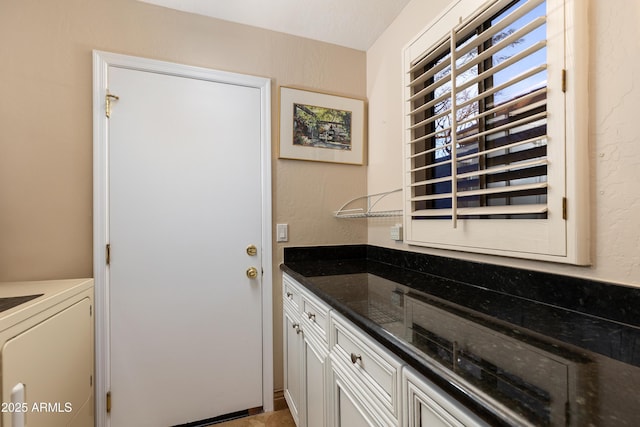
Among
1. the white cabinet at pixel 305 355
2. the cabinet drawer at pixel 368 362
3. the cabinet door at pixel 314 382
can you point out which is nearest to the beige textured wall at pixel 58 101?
the white cabinet at pixel 305 355

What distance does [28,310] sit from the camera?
3.23ft

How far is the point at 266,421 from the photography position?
170 cm

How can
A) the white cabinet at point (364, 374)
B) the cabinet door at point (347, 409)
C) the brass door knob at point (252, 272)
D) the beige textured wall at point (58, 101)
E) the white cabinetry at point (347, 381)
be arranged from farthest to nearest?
the brass door knob at point (252, 272)
the beige textured wall at point (58, 101)
the cabinet door at point (347, 409)
the white cabinet at point (364, 374)
the white cabinetry at point (347, 381)

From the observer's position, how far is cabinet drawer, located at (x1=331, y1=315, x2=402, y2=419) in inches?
28.2

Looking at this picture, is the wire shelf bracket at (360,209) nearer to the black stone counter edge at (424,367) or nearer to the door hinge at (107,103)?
the black stone counter edge at (424,367)

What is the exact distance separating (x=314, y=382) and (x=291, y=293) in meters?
0.50

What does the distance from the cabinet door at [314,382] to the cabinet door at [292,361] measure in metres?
0.09

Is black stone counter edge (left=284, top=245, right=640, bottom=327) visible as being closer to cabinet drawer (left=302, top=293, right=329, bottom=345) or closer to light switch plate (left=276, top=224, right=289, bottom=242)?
cabinet drawer (left=302, top=293, right=329, bottom=345)

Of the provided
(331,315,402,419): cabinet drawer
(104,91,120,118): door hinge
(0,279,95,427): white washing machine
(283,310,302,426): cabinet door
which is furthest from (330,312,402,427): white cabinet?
(104,91,120,118): door hinge

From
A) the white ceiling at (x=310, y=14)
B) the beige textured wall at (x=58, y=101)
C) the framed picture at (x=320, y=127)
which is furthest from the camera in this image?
the framed picture at (x=320, y=127)

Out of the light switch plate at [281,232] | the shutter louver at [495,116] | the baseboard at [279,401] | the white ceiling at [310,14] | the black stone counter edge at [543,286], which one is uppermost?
the white ceiling at [310,14]

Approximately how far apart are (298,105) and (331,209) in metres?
0.75

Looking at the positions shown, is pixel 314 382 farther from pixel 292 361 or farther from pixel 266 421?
pixel 266 421

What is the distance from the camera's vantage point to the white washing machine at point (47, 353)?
2.95ft
